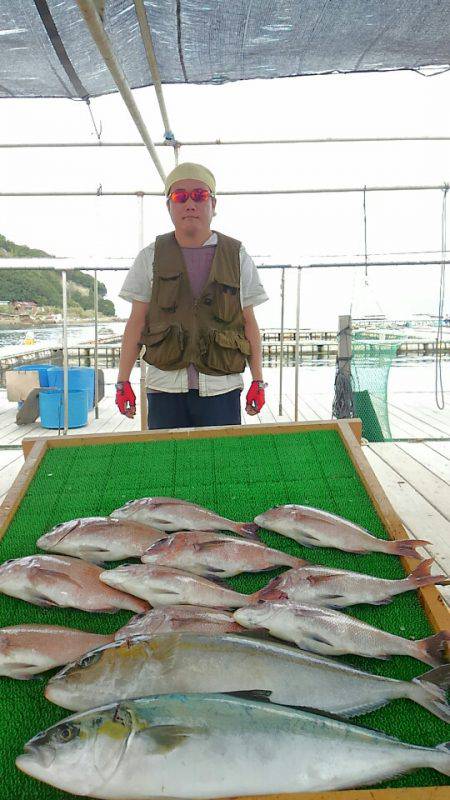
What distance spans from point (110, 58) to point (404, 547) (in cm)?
312

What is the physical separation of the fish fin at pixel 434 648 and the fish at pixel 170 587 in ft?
1.35

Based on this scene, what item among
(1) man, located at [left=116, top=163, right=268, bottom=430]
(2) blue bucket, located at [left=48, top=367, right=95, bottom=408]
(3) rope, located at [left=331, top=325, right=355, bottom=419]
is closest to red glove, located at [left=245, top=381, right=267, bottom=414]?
(1) man, located at [left=116, top=163, right=268, bottom=430]

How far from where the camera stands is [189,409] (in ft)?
9.42

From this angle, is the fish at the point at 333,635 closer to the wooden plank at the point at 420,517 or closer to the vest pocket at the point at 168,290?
the wooden plank at the point at 420,517

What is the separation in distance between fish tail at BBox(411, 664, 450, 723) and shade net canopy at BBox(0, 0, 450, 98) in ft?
10.6

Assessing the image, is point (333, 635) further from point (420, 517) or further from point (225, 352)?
point (420, 517)

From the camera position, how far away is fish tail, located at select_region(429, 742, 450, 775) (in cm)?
96

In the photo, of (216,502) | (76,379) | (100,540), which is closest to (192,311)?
(216,502)

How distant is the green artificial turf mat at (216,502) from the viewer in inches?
43.5

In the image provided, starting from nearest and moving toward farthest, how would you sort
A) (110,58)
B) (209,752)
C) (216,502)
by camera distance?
(209,752), (216,502), (110,58)

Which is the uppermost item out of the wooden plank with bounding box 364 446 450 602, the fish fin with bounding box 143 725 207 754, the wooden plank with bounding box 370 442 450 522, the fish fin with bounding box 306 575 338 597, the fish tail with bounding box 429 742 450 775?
the fish fin with bounding box 306 575 338 597

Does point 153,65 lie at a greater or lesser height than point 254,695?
greater

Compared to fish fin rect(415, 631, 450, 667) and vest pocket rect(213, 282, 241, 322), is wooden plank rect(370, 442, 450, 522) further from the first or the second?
fish fin rect(415, 631, 450, 667)

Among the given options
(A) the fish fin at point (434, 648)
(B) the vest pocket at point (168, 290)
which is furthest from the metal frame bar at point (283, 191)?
(A) the fish fin at point (434, 648)
